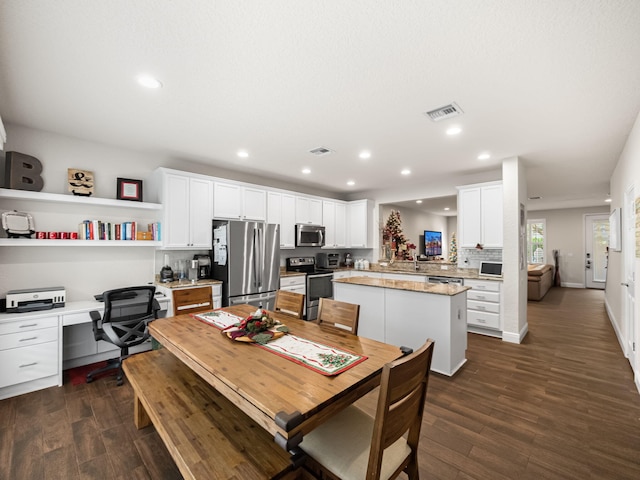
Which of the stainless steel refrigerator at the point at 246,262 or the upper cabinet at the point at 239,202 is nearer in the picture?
the stainless steel refrigerator at the point at 246,262

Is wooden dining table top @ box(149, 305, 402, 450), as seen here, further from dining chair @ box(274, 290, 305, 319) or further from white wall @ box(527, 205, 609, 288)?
white wall @ box(527, 205, 609, 288)

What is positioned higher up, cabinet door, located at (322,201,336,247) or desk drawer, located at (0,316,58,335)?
cabinet door, located at (322,201,336,247)

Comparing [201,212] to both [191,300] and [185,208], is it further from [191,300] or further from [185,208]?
[191,300]

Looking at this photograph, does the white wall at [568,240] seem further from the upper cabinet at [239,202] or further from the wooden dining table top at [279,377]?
the wooden dining table top at [279,377]

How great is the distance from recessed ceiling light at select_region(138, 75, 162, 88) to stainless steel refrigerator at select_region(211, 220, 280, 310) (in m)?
2.07

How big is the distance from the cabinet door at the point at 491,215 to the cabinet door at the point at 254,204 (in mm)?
3680

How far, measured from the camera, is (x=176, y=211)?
3902mm

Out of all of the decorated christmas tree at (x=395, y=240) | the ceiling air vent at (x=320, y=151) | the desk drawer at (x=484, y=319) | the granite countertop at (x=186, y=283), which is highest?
the ceiling air vent at (x=320, y=151)

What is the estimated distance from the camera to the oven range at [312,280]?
17.1 feet

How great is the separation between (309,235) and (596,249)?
9.27 metres

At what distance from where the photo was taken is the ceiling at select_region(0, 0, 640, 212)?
1.57 metres

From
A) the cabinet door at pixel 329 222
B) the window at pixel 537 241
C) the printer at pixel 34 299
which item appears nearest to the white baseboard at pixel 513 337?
the cabinet door at pixel 329 222

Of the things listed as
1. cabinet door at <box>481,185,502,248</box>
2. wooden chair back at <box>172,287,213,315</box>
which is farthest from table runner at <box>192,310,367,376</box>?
cabinet door at <box>481,185,502,248</box>

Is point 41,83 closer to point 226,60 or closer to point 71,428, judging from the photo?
point 226,60
